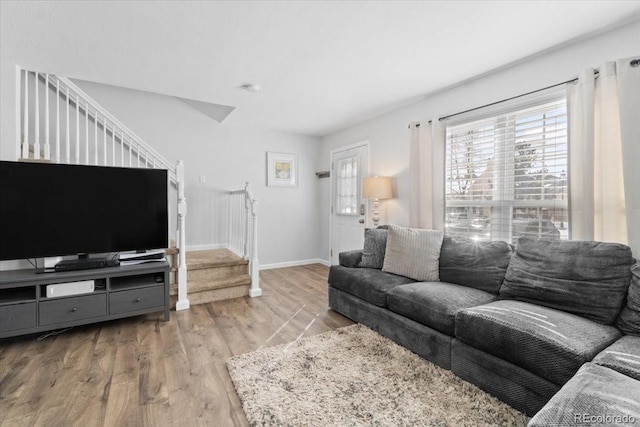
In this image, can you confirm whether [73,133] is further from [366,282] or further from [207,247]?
[366,282]

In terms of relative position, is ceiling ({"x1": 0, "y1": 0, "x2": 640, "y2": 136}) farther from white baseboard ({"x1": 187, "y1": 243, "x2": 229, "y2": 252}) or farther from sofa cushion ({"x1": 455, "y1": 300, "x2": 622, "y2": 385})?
white baseboard ({"x1": 187, "y1": 243, "x2": 229, "y2": 252})

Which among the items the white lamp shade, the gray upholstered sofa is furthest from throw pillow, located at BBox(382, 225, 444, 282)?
the white lamp shade

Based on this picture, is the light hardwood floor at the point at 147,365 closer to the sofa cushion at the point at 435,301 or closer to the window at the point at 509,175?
the sofa cushion at the point at 435,301

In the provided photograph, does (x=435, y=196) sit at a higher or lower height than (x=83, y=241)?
higher

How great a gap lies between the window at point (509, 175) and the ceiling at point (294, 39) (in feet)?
1.73

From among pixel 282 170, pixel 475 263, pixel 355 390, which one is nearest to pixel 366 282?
pixel 475 263

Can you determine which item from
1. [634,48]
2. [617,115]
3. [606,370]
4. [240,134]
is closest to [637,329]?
[606,370]

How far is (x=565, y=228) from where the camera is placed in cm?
239

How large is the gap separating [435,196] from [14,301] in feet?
→ 12.5

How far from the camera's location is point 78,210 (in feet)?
8.67

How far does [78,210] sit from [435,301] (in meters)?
3.01

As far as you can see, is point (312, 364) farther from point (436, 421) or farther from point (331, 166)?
point (331, 166)

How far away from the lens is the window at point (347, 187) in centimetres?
464

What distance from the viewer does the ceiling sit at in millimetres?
1923
